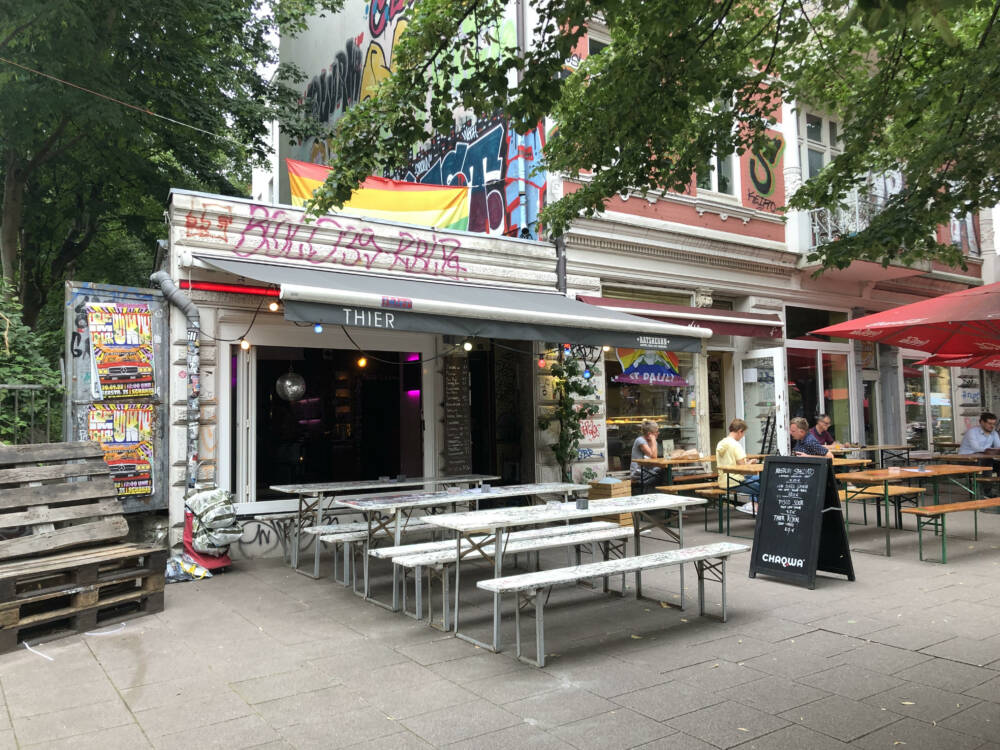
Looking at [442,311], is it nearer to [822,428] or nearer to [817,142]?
[822,428]

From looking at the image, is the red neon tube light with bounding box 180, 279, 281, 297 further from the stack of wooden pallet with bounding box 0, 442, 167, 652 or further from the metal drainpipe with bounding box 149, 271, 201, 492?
the stack of wooden pallet with bounding box 0, 442, 167, 652

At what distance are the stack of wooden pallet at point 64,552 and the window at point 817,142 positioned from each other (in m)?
14.1

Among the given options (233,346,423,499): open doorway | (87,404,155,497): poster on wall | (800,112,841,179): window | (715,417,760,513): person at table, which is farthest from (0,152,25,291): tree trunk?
(800,112,841,179): window

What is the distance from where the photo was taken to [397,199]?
32.6ft

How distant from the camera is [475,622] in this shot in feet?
18.7

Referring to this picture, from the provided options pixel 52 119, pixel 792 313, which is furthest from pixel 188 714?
pixel 792 313

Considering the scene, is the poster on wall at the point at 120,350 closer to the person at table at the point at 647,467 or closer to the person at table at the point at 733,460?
the person at table at the point at 647,467

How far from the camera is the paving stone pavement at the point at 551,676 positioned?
11.8 feet

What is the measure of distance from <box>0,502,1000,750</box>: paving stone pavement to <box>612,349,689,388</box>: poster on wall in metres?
5.62

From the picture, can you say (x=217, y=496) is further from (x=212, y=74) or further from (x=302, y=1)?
(x=302, y=1)

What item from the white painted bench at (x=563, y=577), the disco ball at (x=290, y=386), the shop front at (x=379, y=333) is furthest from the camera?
the disco ball at (x=290, y=386)

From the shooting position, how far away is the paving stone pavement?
3.60m

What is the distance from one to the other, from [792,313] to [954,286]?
6.21 meters

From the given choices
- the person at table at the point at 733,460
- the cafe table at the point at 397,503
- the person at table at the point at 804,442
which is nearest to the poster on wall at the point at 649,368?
the person at table at the point at 733,460
